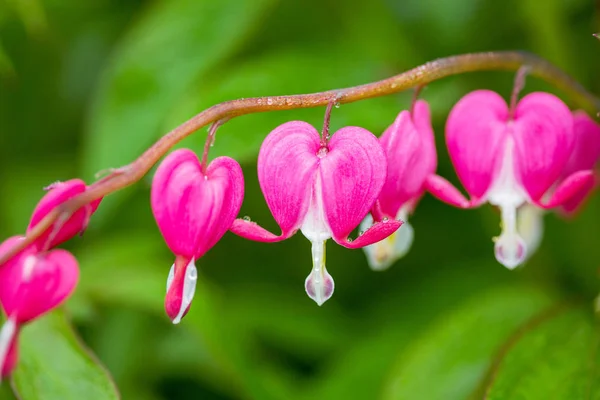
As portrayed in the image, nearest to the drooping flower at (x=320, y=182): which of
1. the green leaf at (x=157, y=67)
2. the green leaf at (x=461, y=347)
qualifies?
the green leaf at (x=461, y=347)

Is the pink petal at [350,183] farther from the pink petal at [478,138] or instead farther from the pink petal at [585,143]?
the pink petal at [585,143]

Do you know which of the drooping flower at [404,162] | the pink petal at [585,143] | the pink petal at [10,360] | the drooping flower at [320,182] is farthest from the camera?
the pink petal at [585,143]

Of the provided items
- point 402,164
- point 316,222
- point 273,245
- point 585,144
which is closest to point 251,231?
point 316,222

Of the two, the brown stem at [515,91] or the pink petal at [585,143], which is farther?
the pink petal at [585,143]

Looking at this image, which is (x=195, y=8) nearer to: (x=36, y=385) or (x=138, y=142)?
(x=138, y=142)

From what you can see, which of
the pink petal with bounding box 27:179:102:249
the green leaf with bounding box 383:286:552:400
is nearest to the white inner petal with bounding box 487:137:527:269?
the green leaf with bounding box 383:286:552:400

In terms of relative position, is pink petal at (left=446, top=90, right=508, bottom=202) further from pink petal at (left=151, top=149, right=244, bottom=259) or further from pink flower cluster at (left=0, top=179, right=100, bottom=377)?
pink flower cluster at (left=0, top=179, right=100, bottom=377)
